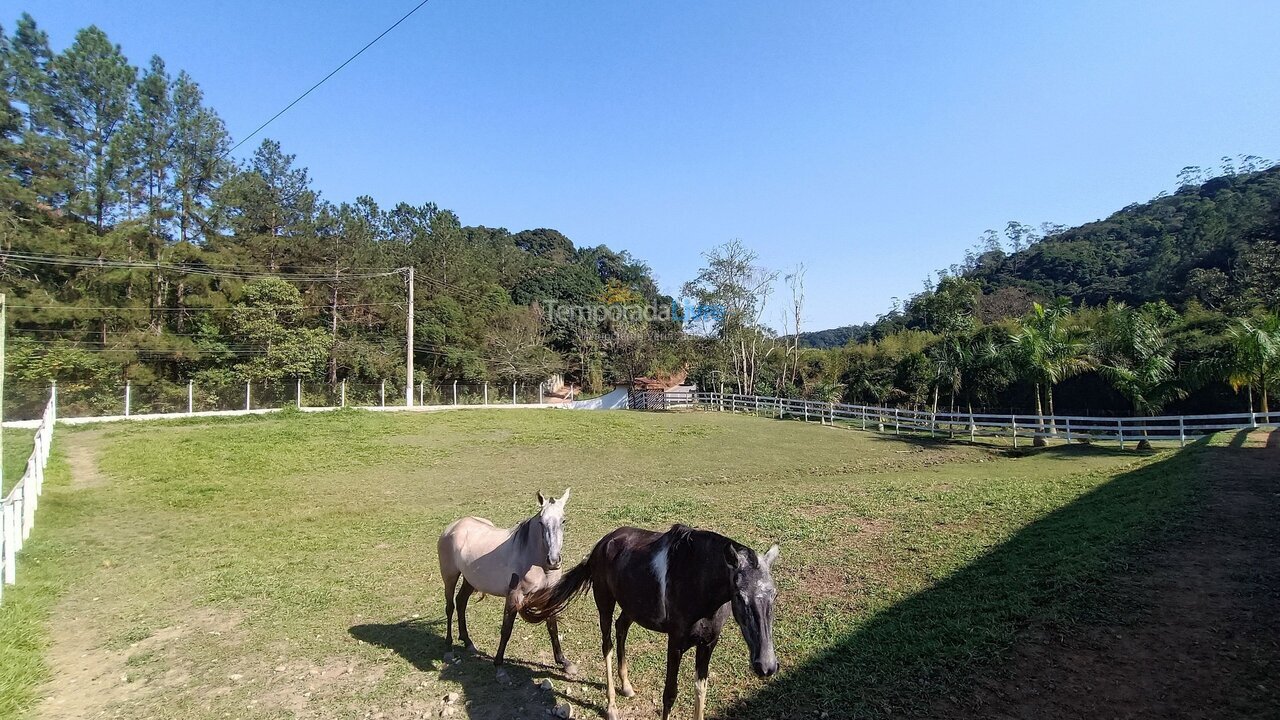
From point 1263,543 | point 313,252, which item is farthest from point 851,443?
point 313,252

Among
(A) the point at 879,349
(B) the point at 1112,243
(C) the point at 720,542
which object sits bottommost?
(C) the point at 720,542

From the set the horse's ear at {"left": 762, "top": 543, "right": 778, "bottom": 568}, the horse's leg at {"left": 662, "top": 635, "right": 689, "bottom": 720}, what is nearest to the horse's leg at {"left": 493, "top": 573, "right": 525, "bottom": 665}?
the horse's leg at {"left": 662, "top": 635, "right": 689, "bottom": 720}

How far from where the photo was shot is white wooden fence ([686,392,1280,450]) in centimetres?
1717

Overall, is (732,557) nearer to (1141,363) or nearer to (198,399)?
(1141,363)

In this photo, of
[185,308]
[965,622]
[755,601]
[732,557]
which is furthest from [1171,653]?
[185,308]

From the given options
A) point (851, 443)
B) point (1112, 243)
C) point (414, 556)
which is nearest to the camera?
point (414, 556)

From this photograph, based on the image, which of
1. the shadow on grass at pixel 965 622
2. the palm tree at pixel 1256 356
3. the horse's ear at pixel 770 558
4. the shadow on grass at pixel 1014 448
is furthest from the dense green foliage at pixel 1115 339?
the horse's ear at pixel 770 558

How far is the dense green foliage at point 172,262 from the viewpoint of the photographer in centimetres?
2542

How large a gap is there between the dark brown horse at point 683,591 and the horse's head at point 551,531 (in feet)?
0.68

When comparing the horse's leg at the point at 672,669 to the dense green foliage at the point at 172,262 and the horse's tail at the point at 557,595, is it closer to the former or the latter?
the horse's tail at the point at 557,595

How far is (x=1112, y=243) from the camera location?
215ft

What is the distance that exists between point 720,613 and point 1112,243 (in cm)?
8390

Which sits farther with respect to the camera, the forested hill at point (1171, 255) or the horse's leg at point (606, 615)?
the forested hill at point (1171, 255)

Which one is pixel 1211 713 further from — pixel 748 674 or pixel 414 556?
pixel 414 556
